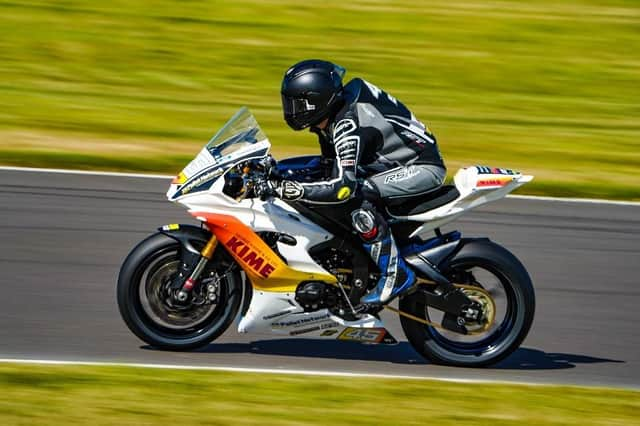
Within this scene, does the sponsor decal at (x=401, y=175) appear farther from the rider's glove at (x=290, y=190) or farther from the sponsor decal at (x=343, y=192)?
the rider's glove at (x=290, y=190)

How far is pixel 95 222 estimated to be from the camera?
10500mm

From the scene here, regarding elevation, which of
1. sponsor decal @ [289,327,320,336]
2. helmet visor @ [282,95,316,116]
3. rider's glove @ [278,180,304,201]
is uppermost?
helmet visor @ [282,95,316,116]

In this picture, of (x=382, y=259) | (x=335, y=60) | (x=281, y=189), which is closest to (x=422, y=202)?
(x=382, y=259)

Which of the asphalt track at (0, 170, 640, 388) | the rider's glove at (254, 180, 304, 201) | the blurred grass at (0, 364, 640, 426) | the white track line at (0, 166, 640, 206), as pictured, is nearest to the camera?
the blurred grass at (0, 364, 640, 426)

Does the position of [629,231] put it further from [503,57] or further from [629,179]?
[503,57]

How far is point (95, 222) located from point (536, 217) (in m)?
4.13

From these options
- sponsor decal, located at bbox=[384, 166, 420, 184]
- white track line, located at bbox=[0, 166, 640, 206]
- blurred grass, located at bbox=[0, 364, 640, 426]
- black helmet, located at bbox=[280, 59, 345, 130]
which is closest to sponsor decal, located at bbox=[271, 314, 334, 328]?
blurred grass, located at bbox=[0, 364, 640, 426]

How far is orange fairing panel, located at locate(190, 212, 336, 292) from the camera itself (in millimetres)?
7137

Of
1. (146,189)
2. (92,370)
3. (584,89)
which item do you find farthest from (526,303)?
(584,89)

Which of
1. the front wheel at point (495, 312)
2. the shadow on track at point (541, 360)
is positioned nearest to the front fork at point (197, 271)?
the front wheel at point (495, 312)

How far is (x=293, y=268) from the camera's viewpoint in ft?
23.8

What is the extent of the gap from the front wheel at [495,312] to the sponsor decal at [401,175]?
56 centimetres

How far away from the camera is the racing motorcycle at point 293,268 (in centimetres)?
713

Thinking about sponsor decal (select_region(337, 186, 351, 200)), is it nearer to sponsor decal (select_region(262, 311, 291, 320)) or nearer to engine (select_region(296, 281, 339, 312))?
engine (select_region(296, 281, 339, 312))
